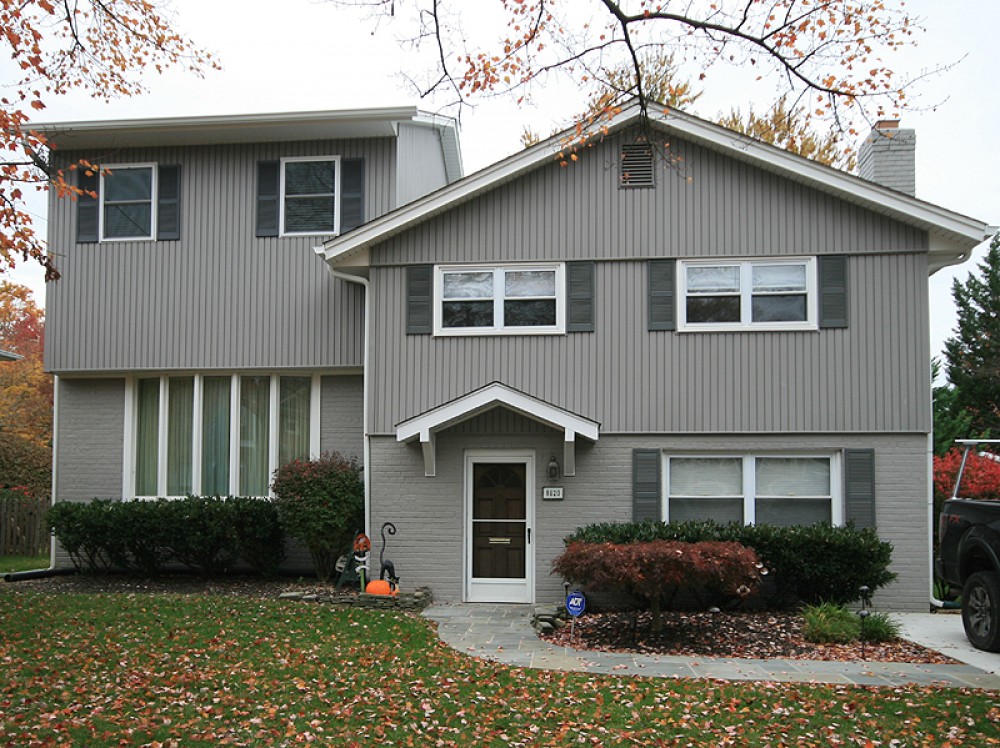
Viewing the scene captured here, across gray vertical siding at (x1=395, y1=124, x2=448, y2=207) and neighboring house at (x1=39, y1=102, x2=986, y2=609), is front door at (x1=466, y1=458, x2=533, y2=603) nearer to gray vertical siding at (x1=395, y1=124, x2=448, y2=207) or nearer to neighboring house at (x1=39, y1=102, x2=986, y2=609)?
neighboring house at (x1=39, y1=102, x2=986, y2=609)

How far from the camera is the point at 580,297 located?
13641 millimetres

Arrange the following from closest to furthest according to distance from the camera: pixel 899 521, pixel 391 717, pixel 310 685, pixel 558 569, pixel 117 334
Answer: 1. pixel 391 717
2. pixel 310 685
3. pixel 558 569
4. pixel 899 521
5. pixel 117 334

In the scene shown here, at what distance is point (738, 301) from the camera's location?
13.4m

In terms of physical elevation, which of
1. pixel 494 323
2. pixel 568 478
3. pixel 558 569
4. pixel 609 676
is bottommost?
pixel 609 676

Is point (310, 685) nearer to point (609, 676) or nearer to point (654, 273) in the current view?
point (609, 676)

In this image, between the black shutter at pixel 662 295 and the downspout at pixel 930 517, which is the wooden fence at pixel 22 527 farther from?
the downspout at pixel 930 517

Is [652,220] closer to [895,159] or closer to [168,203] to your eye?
[895,159]

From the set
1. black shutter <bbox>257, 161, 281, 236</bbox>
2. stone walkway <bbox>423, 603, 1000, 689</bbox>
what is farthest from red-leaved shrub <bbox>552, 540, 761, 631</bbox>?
black shutter <bbox>257, 161, 281, 236</bbox>

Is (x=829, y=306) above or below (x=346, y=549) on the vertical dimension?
above

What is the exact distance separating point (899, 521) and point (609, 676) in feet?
19.4

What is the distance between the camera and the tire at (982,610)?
33.0ft

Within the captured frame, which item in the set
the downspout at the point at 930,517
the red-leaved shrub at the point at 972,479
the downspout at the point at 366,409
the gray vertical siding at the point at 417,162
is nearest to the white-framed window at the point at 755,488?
the downspout at the point at 930,517

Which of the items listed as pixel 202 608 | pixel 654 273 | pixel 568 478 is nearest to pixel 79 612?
pixel 202 608

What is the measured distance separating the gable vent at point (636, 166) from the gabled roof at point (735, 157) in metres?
0.37
